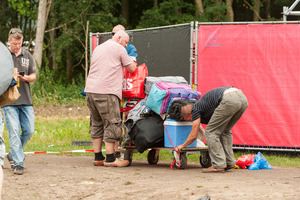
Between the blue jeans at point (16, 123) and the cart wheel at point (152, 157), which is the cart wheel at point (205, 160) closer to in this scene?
the cart wheel at point (152, 157)

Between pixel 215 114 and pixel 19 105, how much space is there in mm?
2838

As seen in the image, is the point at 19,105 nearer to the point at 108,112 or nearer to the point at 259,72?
the point at 108,112

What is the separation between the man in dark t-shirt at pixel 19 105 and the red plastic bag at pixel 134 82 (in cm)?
157

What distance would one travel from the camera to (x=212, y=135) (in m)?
7.99

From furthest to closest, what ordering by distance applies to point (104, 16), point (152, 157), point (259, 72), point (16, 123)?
point (104, 16) → point (259, 72) → point (152, 157) → point (16, 123)

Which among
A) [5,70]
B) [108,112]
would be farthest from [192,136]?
[5,70]

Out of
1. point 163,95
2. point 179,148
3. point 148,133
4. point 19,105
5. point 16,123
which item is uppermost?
point 163,95

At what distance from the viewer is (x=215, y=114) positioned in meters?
7.91

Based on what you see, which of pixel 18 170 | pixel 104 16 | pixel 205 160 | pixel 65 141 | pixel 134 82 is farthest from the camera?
pixel 104 16

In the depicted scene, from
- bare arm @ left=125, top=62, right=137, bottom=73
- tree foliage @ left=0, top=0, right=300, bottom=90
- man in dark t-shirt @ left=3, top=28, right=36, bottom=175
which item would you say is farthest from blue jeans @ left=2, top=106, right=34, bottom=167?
tree foliage @ left=0, top=0, right=300, bottom=90

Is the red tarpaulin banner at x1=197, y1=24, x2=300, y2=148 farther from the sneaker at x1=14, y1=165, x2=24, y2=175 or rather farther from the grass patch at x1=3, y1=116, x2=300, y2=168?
the sneaker at x1=14, y1=165, x2=24, y2=175

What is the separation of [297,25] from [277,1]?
2071 cm

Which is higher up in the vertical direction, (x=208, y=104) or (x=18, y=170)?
(x=208, y=104)

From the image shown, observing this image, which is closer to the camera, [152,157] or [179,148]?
[179,148]
